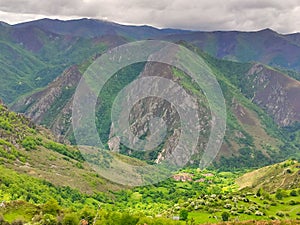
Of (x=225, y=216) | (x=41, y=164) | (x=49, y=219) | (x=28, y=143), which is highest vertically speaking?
(x=225, y=216)

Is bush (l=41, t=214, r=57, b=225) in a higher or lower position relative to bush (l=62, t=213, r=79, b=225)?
lower

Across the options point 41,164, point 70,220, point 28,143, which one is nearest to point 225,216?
point 70,220

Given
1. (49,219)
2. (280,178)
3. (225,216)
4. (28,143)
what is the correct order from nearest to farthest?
(49,219) < (225,216) < (280,178) < (28,143)

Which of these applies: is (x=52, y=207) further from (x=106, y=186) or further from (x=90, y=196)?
(x=106, y=186)

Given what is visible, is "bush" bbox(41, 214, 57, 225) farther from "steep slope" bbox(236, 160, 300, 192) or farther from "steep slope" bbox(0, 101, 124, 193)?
"steep slope" bbox(0, 101, 124, 193)

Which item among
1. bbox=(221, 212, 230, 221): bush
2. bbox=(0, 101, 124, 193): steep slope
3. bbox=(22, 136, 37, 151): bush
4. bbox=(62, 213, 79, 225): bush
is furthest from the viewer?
bbox=(22, 136, 37, 151): bush

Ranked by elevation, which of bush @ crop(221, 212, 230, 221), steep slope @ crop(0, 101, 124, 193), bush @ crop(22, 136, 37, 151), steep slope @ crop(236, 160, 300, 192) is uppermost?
steep slope @ crop(236, 160, 300, 192)

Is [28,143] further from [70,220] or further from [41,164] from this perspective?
[70,220]

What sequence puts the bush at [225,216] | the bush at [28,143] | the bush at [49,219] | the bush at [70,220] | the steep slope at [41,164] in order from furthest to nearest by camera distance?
1. the bush at [28,143]
2. the steep slope at [41,164]
3. the bush at [225,216]
4. the bush at [70,220]
5. the bush at [49,219]

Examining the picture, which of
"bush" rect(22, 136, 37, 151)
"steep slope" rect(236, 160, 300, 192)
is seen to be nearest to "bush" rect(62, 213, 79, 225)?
"steep slope" rect(236, 160, 300, 192)

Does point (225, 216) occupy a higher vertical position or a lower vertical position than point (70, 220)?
higher

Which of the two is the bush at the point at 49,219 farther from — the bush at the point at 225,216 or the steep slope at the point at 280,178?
the steep slope at the point at 280,178

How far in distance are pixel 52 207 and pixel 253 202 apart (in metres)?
49.3

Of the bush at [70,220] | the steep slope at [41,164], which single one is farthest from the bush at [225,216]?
the steep slope at [41,164]
